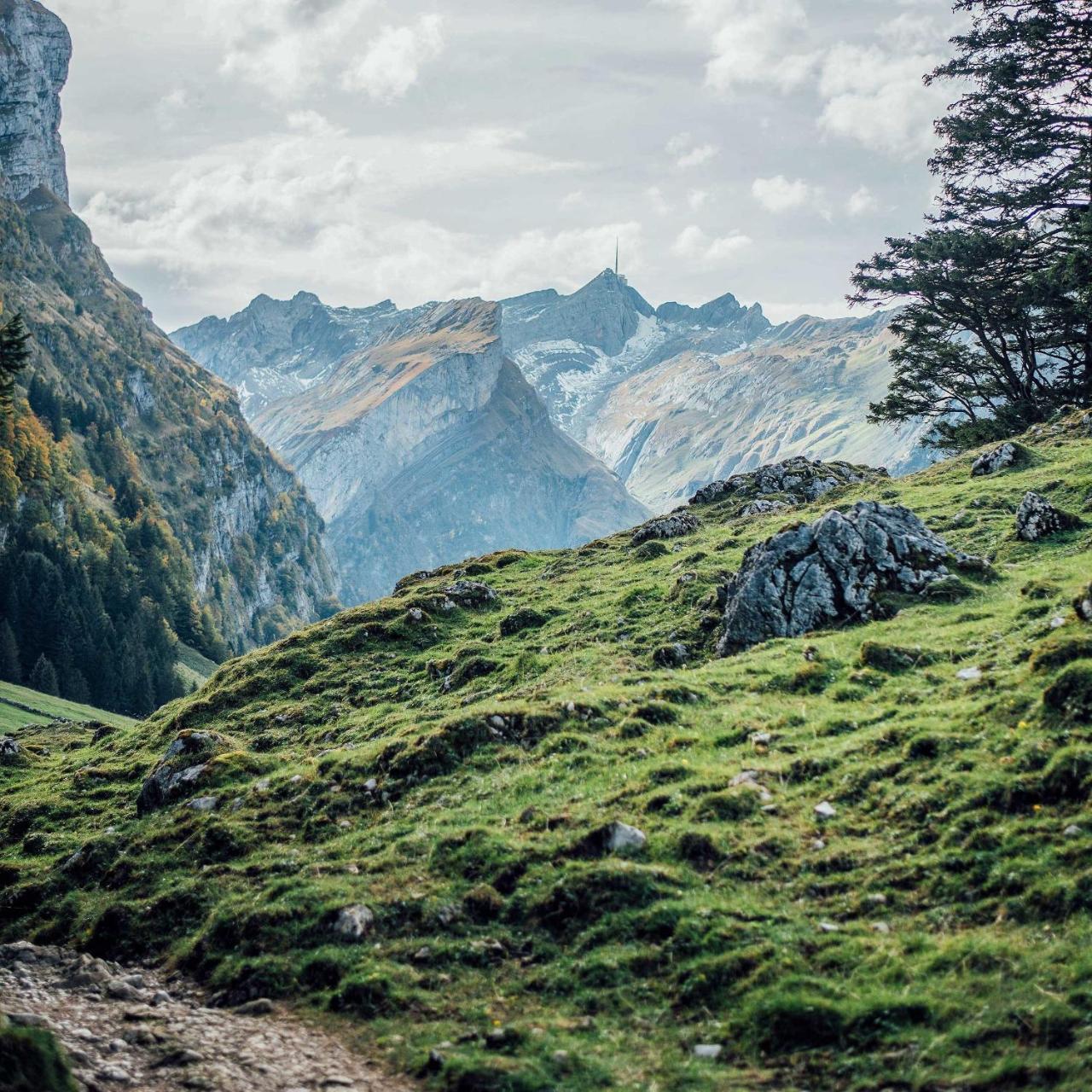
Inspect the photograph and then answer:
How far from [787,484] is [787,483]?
14 centimetres

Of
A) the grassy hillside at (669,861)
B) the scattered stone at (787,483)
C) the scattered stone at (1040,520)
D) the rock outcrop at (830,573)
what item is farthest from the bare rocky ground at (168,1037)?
the scattered stone at (787,483)

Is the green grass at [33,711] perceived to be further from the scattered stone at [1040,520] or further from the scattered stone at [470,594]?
the scattered stone at [1040,520]

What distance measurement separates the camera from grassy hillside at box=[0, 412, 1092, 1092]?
13711mm

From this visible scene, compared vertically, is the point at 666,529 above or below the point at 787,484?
below

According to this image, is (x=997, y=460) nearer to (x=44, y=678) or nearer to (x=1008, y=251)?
(x=1008, y=251)

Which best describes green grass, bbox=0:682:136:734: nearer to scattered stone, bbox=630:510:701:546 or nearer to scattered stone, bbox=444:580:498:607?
scattered stone, bbox=444:580:498:607

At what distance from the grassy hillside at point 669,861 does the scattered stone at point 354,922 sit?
17cm

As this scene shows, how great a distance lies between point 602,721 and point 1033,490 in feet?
75.8

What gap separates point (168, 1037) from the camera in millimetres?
15914

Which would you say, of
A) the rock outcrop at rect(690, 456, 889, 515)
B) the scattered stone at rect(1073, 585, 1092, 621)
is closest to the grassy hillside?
the scattered stone at rect(1073, 585, 1092, 621)

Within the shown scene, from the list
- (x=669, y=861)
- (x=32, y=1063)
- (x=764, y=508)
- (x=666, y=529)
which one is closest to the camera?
(x=32, y=1063)

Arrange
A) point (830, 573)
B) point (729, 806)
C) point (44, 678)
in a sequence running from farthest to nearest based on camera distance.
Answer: point (44, 678)
point (830, 573)
point (729, 806)

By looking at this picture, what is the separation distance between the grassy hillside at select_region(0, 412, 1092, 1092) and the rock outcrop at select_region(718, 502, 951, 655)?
4.31ft

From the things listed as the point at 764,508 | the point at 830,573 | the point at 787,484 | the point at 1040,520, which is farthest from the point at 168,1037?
the point at 787,484
